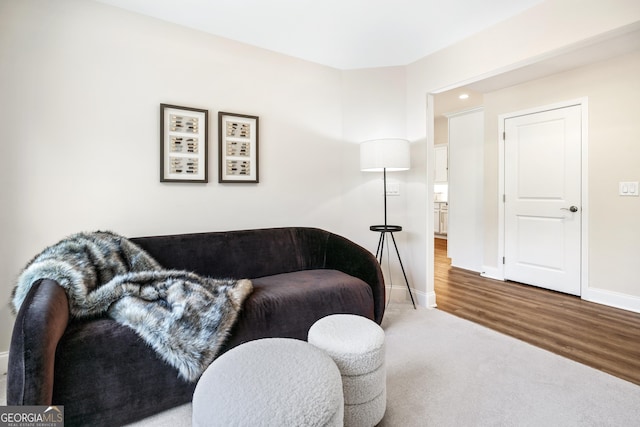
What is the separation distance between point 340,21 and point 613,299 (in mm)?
3640

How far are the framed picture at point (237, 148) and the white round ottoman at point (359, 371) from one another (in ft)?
5.57

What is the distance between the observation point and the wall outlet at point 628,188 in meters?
2.85

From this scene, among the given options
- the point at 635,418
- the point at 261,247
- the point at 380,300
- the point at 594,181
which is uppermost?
the point at 594,181

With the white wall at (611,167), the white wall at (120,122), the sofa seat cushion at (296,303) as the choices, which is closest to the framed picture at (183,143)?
the white wall at (120,122)

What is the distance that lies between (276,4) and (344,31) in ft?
2.05

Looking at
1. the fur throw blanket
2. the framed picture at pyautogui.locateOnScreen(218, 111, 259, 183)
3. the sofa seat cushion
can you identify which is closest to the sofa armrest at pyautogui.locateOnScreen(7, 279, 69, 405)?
the fur throw blanket

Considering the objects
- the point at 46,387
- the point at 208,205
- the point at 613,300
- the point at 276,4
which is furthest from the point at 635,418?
the point at 276,4

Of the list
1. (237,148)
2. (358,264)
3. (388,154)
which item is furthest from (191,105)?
(358,264)

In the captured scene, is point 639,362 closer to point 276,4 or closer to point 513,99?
point 513,99

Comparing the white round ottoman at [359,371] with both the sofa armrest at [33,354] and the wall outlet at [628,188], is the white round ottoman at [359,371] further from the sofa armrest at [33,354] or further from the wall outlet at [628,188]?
the wall outlet at [628,188]

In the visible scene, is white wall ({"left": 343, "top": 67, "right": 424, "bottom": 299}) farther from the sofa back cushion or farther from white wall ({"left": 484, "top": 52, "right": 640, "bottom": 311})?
white wall ({"left": 484, "top": 52, "right": 640, "bottom": 311})

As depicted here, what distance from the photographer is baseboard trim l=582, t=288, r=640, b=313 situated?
286 centimetres

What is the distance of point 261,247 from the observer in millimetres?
2555

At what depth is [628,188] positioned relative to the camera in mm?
2896
